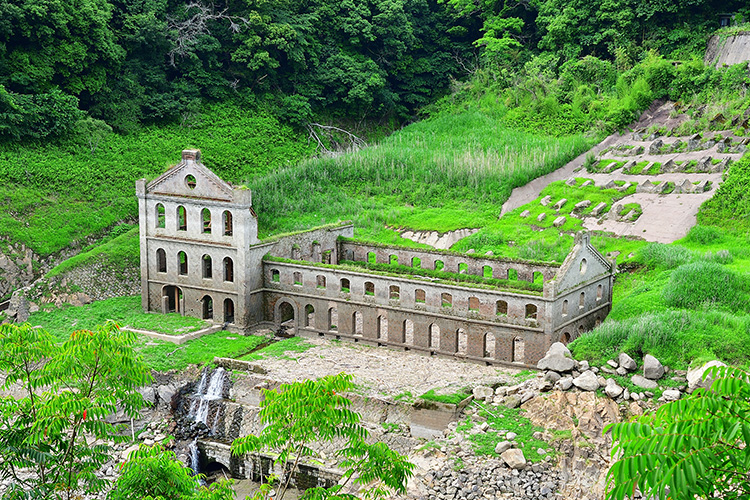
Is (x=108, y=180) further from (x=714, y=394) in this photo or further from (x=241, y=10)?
(x=714, y=394)

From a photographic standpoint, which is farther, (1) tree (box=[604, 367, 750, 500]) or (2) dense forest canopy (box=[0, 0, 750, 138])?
(2) dense forest canopy (box=[0, 0, 750, 138])

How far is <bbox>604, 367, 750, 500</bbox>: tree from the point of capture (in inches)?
312

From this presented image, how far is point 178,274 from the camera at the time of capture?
4025 centimetres

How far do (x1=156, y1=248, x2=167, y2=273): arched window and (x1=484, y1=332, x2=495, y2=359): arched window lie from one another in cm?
1613

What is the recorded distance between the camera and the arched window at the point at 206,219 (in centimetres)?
3974

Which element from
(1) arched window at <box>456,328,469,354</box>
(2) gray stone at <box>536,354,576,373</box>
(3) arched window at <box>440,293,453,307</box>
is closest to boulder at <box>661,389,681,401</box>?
(2) gray stone at <box>536,354,576,373</box>

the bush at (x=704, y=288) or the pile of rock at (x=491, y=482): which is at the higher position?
the bush at (x=704, y=288)

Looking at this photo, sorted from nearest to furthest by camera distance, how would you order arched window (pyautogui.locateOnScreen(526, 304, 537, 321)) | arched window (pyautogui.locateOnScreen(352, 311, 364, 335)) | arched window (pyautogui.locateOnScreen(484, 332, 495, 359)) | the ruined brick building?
the ruined brick building → arched window (pyautogui.locateOnScreen(526, 304, 537, 321)) → arched window (pyautogui.locateOnScreen(484, 332, 495, 359)) → arched window (pyautogui.locateOnScreen(352, 311, 364, 335))

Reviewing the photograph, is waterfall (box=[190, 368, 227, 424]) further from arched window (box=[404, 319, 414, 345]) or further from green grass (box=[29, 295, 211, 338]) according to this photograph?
arched window (box=[404, 319, 414, 345])

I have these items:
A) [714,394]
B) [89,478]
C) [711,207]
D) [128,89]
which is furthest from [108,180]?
[714,394]

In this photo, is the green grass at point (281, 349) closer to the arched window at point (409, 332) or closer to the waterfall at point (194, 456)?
the arched window at point (409, 332)

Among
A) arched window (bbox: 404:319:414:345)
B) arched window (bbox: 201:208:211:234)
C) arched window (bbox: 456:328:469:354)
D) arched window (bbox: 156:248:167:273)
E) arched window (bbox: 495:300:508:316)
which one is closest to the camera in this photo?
arched window (bbox: 495:300:508:316)

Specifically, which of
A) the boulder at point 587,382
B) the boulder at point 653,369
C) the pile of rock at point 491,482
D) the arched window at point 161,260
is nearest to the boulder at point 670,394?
the boulder at point 653,369

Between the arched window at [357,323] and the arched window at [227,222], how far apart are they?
22.9ft
